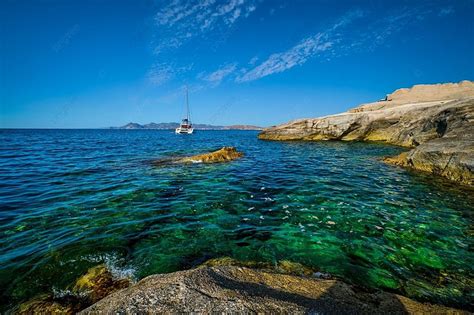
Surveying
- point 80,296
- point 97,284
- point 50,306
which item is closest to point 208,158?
point 97,284

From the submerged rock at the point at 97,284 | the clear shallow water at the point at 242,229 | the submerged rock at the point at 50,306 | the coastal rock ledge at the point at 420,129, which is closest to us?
the submerged rock at the point at 50,306

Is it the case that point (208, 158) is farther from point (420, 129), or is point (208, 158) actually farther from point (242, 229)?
point (420, 129)

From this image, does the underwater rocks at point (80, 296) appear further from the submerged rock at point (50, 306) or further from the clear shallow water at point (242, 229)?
the clear shallow water at point (242, 229)

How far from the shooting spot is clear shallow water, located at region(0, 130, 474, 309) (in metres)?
4.82

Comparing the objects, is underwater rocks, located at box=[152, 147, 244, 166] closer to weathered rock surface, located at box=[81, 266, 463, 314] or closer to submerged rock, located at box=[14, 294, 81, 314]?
submerged rock, located at box=[14, 294, 81, 314]

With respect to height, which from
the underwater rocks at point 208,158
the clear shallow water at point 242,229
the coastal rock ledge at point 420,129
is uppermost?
the coastal rock ledge at point 420,129

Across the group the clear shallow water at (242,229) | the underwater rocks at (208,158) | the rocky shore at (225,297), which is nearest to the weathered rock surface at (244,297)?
the rocky shore at (225,297)

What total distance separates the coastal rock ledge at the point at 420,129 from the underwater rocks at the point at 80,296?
15.1 m

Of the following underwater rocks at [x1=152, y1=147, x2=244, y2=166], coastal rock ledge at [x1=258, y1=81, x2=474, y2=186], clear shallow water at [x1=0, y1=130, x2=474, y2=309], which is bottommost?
clear shallow water at [x1=0, y1=130, x2=474, y2=309]

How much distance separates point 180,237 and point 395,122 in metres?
39.2

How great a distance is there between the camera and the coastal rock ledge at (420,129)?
Result: 1302 centimetres

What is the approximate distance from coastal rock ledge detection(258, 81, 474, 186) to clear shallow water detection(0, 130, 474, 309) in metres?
2.17

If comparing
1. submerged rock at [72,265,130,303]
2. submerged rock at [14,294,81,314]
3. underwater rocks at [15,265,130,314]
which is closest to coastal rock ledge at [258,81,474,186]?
submerged rock at [72,265,130,303]

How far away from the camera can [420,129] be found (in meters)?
27.8
